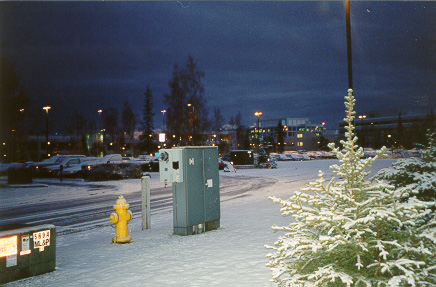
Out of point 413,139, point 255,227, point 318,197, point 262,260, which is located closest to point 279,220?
point 255,227

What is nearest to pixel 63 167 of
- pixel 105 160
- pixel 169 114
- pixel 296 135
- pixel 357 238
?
pixel 105 160

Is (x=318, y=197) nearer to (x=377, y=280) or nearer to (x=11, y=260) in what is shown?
(x=377, y=280)

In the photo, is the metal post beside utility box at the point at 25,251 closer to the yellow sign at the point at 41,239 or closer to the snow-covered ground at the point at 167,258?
the yellow sign at the point at 41,239

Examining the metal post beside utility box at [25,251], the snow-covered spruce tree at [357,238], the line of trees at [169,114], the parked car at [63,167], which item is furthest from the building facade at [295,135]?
Answer: the snow-covered spruce tree at [357,238]

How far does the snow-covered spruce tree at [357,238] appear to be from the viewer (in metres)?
3.41

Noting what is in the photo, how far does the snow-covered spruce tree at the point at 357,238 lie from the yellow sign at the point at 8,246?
4.17 meters

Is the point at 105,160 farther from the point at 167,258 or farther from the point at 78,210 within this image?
the point at 167,258

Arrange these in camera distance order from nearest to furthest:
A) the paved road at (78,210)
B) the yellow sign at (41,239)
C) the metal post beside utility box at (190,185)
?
the yellow sign at (41,239), the metal post beside utility box at (190,185), the paved road at (78,210)

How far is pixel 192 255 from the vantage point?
690 centimetres

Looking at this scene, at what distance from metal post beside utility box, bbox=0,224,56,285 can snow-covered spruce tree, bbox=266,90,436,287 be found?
4170 mm

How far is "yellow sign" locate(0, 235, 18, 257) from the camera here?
5.59 meters

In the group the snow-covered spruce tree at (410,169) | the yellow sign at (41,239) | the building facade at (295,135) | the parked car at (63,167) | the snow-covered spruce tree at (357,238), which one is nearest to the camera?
the snow-covered spruce tree at (357,238)

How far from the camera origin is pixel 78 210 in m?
14.5

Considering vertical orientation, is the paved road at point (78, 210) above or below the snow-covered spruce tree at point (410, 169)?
below
